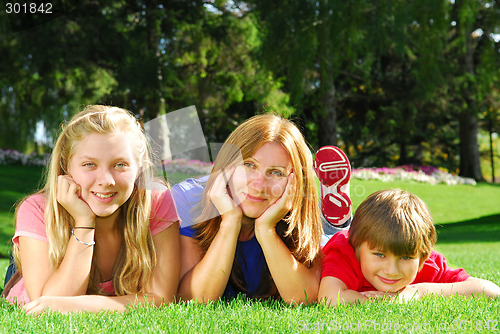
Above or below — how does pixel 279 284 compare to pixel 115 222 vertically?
below

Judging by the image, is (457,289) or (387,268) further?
(457,289)

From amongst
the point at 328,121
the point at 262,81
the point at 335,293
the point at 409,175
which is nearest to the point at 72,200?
the point at 335,293

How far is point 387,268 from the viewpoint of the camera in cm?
287

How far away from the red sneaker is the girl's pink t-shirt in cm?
130

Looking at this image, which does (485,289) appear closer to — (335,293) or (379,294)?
(379,294)

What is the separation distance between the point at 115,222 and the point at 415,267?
5.69ft

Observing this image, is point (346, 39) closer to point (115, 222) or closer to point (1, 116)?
point (115, 222)

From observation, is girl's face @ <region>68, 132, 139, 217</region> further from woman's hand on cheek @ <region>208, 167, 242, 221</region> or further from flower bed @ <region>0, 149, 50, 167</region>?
flower bed @ <region>0, 149, 50, 167</region>

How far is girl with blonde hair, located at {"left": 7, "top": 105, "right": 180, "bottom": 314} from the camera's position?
8.66 feet

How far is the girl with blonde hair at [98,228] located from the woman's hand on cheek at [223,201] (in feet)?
1.07

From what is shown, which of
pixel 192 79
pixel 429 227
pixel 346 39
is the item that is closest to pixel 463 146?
pixel 192 79

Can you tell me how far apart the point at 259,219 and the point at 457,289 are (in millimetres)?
1314

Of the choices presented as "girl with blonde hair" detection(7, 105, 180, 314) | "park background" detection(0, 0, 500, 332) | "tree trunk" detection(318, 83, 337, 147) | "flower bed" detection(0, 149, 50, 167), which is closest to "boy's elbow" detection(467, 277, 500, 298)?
"park background" detection(0, 0, 500, 332)

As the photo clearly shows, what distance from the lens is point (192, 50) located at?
15.6m
